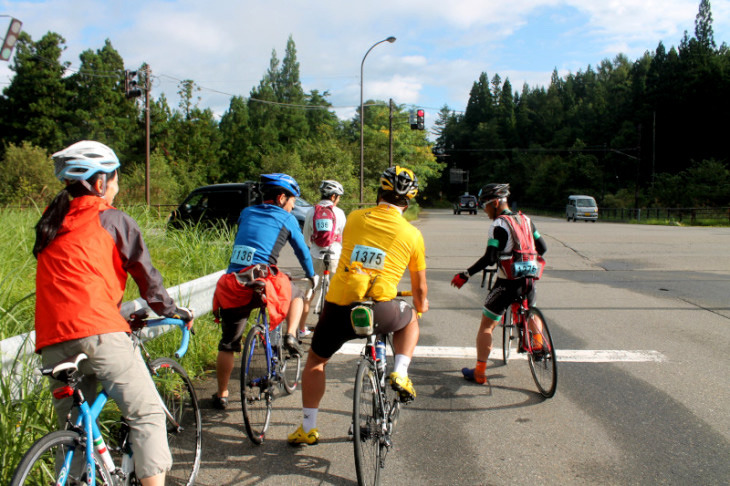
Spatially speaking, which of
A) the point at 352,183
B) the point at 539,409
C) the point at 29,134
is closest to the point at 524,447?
the point at 539,409

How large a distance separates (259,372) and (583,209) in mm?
42650

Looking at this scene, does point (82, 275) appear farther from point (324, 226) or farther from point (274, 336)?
point (324, 226)

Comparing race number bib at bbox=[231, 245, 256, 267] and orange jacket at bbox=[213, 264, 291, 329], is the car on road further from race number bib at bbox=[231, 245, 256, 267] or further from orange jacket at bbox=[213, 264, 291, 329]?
orange jacket at bbox=[213, 264, 291, 329]

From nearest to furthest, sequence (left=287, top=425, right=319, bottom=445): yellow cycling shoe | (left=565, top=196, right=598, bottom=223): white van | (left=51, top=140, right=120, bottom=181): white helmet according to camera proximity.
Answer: (left=51, top=140, right=120, bottom=181): white helmet, (left=287, top=425, right=319, bottom=445): yellow cycling shoe, (left=565, top=196, right=598, bottom=223): white van

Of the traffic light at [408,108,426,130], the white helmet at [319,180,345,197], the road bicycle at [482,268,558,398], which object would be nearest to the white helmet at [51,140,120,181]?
the road bicycle at [482,268,558,398]

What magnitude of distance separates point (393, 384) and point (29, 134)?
66.5 metres

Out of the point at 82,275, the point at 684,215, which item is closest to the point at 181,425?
the point at 82,275

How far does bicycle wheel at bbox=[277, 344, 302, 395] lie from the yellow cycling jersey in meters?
1.24

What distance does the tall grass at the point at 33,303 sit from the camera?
2996mm

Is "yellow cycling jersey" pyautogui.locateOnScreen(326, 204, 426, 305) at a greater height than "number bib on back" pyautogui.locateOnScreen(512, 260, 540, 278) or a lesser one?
greater

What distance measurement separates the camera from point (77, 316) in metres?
2.38

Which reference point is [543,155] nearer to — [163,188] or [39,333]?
[163,188]

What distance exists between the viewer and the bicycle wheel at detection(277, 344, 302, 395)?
455 centimetres

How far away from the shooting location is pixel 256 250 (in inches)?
172
